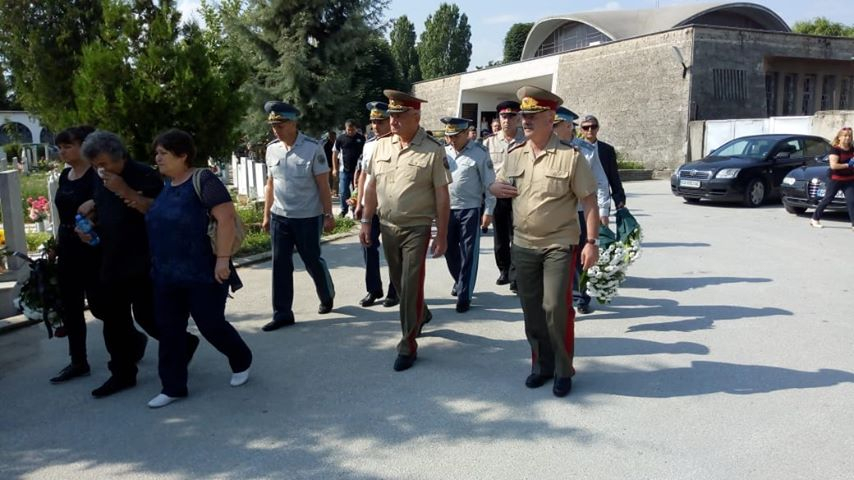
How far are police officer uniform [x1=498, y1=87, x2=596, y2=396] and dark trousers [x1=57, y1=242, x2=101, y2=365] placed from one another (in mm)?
2887

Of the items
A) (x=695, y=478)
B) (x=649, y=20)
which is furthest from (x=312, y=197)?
(x=649, y=20)

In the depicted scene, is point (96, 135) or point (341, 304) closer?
point (96, 135)

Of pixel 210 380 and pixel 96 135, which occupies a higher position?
pixel 96 135

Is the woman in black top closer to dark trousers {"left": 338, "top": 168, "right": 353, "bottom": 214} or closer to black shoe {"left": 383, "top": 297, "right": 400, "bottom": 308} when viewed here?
black shoe {"left": 383, "top": 297, "right": 400, "bottom": 308}

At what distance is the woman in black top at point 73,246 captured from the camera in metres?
4.39

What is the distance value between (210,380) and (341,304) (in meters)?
2.15

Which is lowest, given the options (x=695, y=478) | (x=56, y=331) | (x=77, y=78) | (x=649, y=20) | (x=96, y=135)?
(x=695, y=478)

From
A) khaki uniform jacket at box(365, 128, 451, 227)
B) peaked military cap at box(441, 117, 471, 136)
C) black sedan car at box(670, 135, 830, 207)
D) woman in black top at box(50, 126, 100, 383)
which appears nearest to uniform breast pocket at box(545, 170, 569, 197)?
khaki uniform jacket at box(365, 128, 451, 227)

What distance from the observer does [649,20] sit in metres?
39.6

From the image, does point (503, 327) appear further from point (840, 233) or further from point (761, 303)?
point (840, 233)

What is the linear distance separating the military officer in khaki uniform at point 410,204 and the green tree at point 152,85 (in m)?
3.97

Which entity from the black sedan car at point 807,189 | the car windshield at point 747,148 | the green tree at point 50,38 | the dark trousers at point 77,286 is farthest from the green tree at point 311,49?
the dark trousers at point 77,286

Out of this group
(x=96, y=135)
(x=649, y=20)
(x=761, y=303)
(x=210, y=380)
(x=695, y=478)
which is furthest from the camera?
(x=649, y=20)

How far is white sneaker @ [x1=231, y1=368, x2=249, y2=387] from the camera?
452 cm
